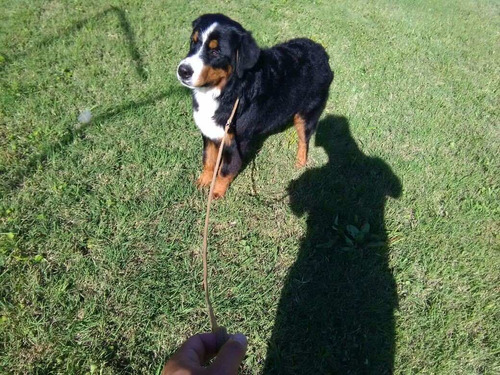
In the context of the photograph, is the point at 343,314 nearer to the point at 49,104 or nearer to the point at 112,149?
the point at 112,149

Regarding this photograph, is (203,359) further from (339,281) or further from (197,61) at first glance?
(197,61)

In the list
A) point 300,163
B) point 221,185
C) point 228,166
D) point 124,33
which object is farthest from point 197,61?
point 124,33

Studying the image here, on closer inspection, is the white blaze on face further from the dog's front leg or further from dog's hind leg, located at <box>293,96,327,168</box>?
dog's hind leg, located at <box>293,96,327,168</box>

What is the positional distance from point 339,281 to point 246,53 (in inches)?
79.2

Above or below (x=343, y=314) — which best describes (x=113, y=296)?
above

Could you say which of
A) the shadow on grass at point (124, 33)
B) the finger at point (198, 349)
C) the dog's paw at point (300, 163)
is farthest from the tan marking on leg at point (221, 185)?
the finger at point (198, 349)

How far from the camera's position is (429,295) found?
283 cm

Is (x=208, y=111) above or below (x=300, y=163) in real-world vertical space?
above

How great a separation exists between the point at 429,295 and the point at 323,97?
2.30 m

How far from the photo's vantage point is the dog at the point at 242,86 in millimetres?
2549

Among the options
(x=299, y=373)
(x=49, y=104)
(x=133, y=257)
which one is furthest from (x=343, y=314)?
(x=49, y=104)

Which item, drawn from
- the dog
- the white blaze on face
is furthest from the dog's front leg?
the white blaze on face

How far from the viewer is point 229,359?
89cm

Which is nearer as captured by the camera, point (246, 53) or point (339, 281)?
point (246, 53)
